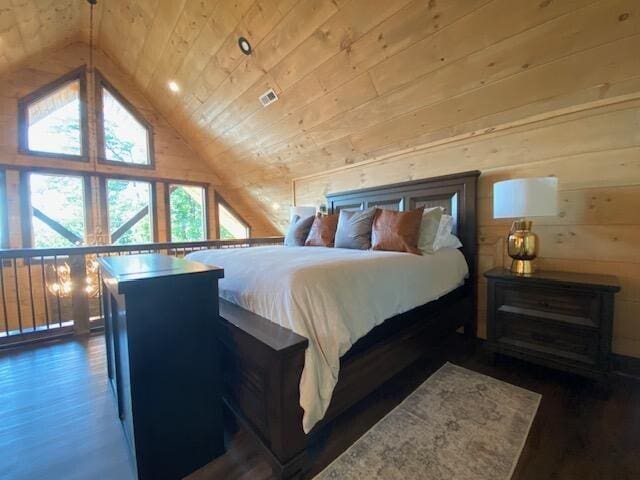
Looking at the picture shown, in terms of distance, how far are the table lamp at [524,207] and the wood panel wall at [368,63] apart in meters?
0.63

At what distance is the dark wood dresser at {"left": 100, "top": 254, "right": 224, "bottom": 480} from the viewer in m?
1.13

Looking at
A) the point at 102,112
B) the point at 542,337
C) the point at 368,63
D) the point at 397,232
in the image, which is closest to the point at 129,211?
the point at 102,112

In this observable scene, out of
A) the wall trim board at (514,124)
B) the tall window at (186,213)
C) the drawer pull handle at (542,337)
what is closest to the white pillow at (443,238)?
the wall trim board at (514,124)

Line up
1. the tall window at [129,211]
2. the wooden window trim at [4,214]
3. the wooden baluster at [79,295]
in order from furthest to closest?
the tall window at [129,211]
the wooden window trim at [4,214]
the wooden baluster at [79,295]

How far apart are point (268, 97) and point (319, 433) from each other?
3.08 m

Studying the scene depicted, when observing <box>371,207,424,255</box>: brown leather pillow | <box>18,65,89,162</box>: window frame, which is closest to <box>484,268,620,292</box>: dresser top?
<box>371,207,424,255</box>: brown leather pillow

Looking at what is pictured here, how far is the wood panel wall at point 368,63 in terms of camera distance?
1.69 metres

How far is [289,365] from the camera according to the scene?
1.14m

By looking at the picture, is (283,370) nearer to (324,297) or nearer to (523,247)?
(324,297)

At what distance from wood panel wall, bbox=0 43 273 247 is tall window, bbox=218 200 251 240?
14 centimetres

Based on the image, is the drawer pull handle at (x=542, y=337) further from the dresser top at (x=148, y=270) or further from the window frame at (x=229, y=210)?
the window frame at (x=229, y=210)

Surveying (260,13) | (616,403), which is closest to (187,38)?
(260,13)

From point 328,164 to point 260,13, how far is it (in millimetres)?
1727

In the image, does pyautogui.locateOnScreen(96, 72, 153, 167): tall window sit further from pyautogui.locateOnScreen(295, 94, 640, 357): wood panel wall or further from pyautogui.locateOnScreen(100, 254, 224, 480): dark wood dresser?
pyautogui.locateOnScreen(295, 94, 640, 357): wood panel wall
